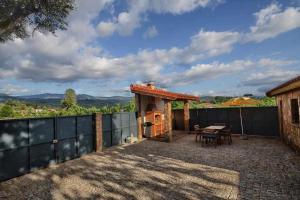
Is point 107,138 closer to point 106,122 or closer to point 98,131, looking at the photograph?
point 106,122

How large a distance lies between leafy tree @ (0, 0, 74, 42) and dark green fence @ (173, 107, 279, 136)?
13.0 m

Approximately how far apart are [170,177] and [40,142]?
579 centimetres

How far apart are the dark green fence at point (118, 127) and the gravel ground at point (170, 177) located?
197 cm

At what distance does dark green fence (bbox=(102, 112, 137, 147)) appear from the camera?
13227mm

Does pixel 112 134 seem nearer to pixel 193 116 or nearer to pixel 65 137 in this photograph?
pixel 65 137

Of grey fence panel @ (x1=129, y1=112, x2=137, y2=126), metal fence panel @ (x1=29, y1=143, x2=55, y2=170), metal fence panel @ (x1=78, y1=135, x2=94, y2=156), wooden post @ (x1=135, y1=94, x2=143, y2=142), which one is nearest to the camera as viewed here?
metal fence panel @ (x1=29, y1=143, x2=55, y2=170)

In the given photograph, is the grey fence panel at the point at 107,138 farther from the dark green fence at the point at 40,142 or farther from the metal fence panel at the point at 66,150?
the metal fence panel at the point at 66,150

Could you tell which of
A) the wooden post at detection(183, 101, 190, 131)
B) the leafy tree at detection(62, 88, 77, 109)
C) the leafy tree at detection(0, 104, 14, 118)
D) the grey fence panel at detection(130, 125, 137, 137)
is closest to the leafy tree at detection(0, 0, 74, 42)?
the grey fence panel at detection(130, 125, 137, 137)

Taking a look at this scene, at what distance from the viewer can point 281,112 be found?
13.5m

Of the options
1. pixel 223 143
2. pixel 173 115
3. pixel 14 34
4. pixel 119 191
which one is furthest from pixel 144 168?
pixel 173 115

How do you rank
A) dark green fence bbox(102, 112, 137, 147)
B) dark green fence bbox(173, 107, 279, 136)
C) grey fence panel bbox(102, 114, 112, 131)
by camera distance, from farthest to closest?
dark green fence bbox(173, 107, 279, 136) < dark green fence bbox(102, 112, 137, 147) < grey fence panel bbox(102, 114, 112, 131)

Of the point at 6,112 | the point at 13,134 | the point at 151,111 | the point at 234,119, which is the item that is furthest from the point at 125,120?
the point at 6,112

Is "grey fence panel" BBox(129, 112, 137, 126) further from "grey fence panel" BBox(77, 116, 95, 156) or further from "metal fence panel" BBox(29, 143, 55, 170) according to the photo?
"metal fence panel" BBox(29, 143, 55, 170)

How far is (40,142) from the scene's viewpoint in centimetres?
925
